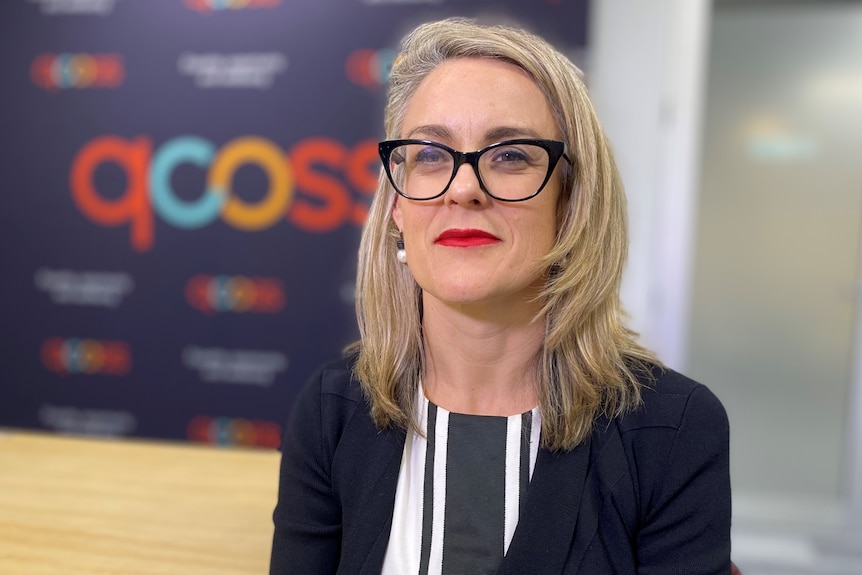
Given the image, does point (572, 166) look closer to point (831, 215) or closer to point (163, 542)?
point (163, 542)

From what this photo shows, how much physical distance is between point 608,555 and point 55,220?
10.1ft

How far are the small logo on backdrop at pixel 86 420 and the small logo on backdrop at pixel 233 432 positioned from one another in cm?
33

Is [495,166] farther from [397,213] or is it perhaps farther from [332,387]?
[332,387]

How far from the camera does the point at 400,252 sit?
3.91ft

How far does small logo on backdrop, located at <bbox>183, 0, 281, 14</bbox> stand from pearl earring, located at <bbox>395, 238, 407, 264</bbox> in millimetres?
2051

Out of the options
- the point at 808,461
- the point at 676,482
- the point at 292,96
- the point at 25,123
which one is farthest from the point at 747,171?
the point at 25,123

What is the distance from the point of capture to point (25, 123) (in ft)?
10.5

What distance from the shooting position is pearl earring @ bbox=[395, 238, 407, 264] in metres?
1.17

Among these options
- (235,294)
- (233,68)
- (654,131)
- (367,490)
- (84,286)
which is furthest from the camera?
(84,286)

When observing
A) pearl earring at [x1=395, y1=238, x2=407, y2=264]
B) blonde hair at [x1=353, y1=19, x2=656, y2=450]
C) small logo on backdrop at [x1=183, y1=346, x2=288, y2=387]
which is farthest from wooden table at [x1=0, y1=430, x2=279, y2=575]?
small logo on backdrop at [x1=183, y1=346, x2=288, y2=387]

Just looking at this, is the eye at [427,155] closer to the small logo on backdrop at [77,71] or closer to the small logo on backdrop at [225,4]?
the small logo on backdrop at [225,4]

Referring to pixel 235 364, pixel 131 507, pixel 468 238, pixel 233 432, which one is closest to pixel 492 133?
pixel 468 238

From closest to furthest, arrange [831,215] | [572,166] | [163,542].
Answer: [572,166] < [163,542] < [831,215]

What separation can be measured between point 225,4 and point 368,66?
2.27 feet
